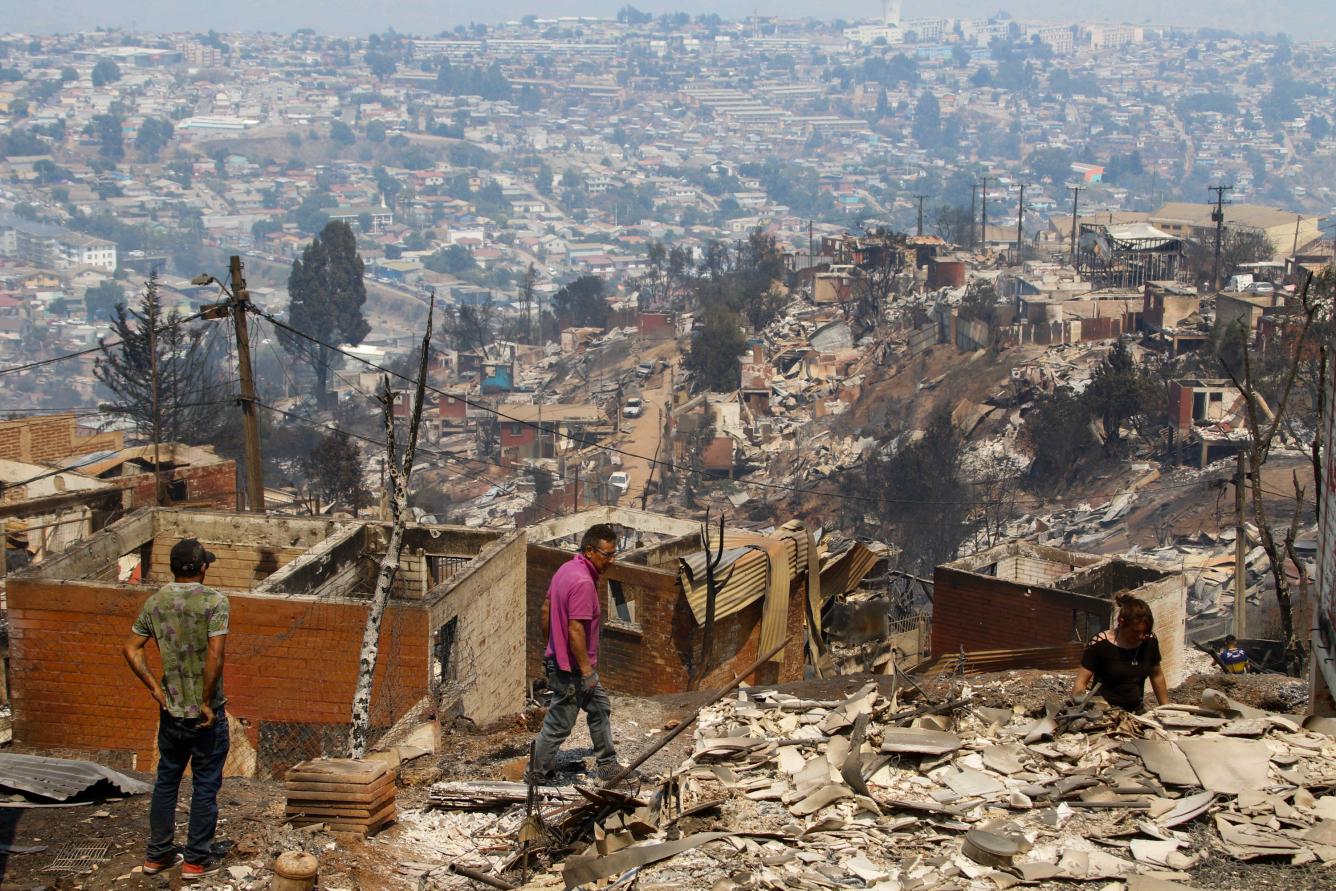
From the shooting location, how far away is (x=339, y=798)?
193 inches

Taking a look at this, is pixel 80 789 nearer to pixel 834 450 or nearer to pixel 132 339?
pixel 132 339

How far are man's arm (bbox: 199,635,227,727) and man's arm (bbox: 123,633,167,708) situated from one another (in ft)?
0.37

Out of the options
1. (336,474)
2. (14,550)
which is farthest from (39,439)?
(336,474)

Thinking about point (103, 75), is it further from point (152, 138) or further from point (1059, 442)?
point (1059, 442)

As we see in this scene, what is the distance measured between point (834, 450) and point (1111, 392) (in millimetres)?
9027

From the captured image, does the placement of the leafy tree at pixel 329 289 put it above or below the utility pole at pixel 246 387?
below

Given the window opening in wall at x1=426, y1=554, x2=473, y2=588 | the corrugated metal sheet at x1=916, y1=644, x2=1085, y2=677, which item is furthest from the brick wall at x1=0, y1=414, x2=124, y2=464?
the corrugated metal sheet at x1=916, y1=644, x2=1085, y2=677

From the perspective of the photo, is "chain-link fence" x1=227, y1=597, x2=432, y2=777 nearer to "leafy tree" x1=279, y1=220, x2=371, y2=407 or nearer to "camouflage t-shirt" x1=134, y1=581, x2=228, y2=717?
"camouflage t-shirt" x1=134, y1=581, x2=228, y2=717

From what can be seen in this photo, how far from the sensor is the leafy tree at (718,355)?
50.5 metres

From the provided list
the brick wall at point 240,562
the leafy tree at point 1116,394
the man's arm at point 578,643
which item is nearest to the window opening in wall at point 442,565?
the brick wall at point 240,562

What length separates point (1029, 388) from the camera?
3931 cm

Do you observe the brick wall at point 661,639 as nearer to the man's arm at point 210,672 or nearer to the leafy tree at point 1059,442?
the man's arm at point 210,672

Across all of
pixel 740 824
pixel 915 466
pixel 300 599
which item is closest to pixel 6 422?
→ pixel 300 599

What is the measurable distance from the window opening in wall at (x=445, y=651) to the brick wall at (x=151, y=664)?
0.25 m
